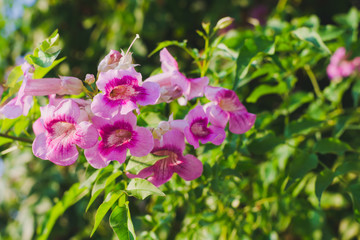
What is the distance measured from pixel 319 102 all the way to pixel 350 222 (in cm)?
101

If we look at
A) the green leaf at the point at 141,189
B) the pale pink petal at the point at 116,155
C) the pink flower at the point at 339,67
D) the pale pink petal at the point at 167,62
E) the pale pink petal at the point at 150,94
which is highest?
the pale pink petal at the point at 150,94

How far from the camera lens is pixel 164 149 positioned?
0.88 m

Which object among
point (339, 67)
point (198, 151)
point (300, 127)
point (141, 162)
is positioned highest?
point (141, 162)

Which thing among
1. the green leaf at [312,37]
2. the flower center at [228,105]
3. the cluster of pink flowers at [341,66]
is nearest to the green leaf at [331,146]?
the green leaf at [312,37]

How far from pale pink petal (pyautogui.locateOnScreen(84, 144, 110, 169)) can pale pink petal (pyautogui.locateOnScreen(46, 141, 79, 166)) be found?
3 cm

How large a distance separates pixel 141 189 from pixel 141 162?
6 cm

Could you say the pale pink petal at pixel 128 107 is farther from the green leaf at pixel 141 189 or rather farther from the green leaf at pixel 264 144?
the green leaf at pixel 264 144

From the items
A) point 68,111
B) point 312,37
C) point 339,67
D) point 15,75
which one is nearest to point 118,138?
point 68,111

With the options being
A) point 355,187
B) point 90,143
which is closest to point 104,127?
A: point 90,143

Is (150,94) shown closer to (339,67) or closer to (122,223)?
(122,223)

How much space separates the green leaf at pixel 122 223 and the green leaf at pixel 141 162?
0.27 feet

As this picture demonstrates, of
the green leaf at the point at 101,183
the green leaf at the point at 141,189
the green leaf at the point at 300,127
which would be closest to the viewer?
the green leaf at the point at 141,189

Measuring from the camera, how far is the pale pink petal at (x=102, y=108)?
2.55 feet

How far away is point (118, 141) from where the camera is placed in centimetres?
82
